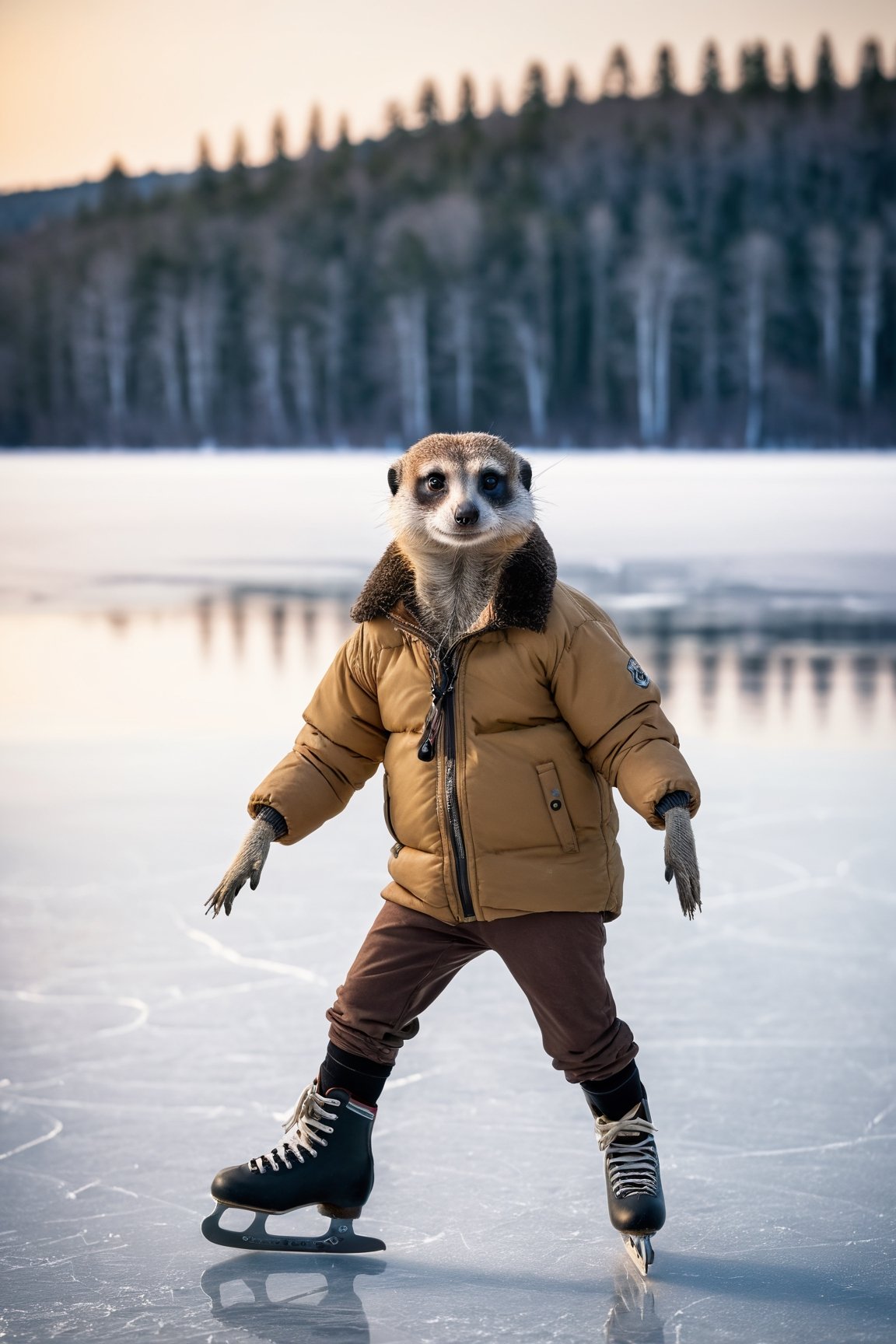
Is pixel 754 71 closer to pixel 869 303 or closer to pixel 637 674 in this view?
pixel 869 303

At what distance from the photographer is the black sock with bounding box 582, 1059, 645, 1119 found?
203cm

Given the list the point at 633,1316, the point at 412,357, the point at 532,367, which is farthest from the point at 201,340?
the point at 633,1316

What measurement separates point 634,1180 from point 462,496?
0.94m

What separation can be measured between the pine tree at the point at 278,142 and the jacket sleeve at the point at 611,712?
4066 cm

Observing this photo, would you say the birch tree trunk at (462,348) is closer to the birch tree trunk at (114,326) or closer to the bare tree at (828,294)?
the bare tree at (828,294)

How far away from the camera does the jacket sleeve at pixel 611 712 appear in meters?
1.92

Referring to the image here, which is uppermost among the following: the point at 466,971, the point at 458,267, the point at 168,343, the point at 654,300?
the point at 458,267

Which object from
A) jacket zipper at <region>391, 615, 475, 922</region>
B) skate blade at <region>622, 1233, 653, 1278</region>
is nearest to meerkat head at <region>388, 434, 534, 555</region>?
jacket zipper at <region>391, 615, 475, 922</region>

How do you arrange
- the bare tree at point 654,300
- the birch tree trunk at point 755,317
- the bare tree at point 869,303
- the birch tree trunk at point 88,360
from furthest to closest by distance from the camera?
1. the birch tree trunk at point 88,360
2. the bare tree at point 654,300
3. the birch tree trunk at point 755,317
4. the bare tree at point 869,303

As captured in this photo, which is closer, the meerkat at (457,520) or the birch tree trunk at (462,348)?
the meerkat at (457,520)

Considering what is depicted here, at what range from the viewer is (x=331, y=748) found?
2.11 meters

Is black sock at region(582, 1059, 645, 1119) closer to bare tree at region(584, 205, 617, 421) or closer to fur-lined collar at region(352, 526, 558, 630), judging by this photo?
fur-lined collar at region(352, 526, 558, 630)

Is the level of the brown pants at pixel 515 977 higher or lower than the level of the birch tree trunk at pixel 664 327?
lower

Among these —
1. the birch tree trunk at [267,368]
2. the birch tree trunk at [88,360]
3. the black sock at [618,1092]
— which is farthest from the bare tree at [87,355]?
the black sock at [618,1092]
